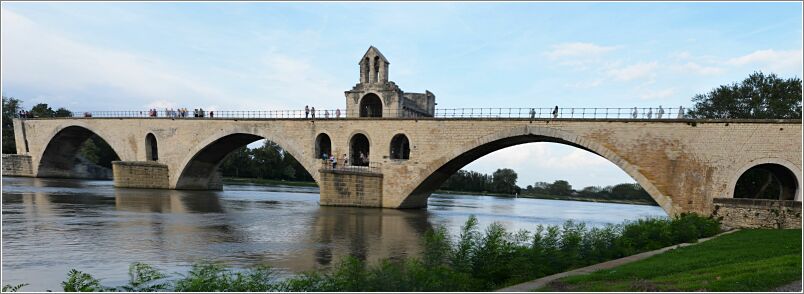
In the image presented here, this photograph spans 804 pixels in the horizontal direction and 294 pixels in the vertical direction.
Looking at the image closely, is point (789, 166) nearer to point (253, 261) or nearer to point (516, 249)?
point (516, 249)

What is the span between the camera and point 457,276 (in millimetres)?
10281

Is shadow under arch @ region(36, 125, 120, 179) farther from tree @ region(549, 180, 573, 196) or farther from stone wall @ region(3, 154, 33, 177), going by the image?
tree @ region(549, 180, 573, 196)

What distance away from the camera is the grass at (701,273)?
911 cm

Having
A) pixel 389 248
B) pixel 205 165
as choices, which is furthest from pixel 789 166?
pixel 205 165

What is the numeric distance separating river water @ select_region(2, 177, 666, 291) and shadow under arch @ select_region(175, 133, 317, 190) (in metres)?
10.5

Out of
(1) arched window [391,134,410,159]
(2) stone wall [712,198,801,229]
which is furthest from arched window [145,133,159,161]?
(2) stone wall [712,198,801,229]

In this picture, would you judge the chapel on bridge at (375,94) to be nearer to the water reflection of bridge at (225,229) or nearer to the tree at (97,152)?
the water reflection of bridge at (225,229)

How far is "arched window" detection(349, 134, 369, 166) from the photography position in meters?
36.7

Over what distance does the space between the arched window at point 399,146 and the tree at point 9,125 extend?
174 ft

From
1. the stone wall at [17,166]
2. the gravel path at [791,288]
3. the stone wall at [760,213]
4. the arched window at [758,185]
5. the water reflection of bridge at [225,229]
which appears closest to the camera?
the gravel path at [791,288]

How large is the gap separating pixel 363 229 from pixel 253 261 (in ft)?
29.6

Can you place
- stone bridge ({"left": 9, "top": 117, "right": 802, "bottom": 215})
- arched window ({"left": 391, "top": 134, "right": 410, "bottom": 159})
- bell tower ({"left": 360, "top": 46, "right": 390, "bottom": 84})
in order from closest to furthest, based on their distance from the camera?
stone bridge ({"left": 9, "top": 117, "right": 802, "bottom": 215}), arched window ({"left": 391, "top": 134, "right": 410, "bottom": 159}), bell tower ({"left": 360, "top": 46, "right": 390, "bottom": 84})

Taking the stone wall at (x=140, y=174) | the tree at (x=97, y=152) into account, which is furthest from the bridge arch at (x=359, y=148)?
the tree at (x=97, y=152)

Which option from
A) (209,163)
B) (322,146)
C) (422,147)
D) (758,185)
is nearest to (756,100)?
(758,185)
